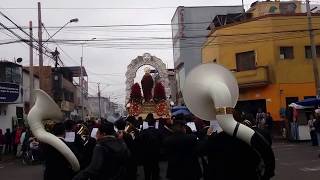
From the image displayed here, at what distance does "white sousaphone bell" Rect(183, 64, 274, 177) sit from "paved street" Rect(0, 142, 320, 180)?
8226 mm

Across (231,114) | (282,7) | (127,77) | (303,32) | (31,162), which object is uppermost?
(282,7)

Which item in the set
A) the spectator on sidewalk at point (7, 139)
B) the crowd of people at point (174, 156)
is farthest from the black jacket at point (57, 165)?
the spectator on sidewalk at point (7, 139)

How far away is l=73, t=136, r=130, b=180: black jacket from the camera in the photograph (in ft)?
20.9

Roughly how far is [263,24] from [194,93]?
30.6 metres

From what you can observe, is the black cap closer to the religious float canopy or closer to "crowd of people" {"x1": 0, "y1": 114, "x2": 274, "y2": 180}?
"crowd of people" {"x1": 0, "y1": 114, "x2": 274, "y2": 180}

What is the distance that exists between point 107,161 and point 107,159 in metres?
0.02

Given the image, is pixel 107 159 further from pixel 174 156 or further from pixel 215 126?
pixel 174 156

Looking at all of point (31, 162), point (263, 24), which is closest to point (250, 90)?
point (263, 24)

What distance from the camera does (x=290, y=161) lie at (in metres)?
17.8

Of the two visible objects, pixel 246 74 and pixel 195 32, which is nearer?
pixel 246 74

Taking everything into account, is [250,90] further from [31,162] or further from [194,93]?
[194,93]

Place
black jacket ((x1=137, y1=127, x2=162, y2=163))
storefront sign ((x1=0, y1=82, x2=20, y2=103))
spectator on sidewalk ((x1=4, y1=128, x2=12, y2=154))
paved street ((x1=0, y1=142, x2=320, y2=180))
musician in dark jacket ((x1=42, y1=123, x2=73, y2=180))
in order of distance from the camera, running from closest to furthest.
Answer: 1. musician in dark jacket ((x1=42, y1=123, x2=73, y2=180))
2. black jacket ((x1=137, y1=127, x2=162, y2=163))
3. paved street ((x1=0, y1=142, x2=320, y2=180))
4. spectator on sidewalk ((x1=4, y1=128, x2=12, y2=154))
5. storefront sign ((x1=0, y1=82, x2=20, y2=103))

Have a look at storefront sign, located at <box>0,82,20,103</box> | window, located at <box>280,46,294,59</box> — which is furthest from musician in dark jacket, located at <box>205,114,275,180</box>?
window, located at <box>280,46,294,59</box>

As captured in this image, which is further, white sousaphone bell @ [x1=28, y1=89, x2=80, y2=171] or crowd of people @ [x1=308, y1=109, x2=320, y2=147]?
crowd of people @ [x1=308, y1=109, x2=320, y2=147]
